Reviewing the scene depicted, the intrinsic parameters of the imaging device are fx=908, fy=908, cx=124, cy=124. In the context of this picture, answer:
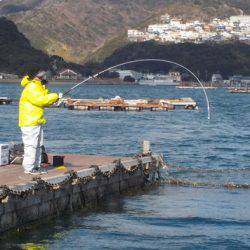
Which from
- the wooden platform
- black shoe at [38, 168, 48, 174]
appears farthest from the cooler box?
black shoe at [38, 168, 48, 174]

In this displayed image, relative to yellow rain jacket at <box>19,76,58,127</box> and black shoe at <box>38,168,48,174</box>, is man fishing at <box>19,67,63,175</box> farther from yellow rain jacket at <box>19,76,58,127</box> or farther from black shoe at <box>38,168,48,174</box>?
black shoe at <box>38,168,48,174</box>

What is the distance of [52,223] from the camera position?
19.9m

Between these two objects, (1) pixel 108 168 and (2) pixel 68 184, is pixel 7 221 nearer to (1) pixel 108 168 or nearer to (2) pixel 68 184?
(2) pixel 68 184

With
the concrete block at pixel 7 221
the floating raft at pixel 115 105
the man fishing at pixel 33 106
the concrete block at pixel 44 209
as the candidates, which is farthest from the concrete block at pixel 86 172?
the floating raft at pixel 115 105

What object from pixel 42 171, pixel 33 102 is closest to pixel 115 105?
pixel 42 171

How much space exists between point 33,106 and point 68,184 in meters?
2.00

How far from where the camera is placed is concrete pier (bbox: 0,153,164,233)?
18219 mm

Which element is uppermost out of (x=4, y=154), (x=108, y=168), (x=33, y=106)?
(x=33, y=106)

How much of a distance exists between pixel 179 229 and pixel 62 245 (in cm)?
320

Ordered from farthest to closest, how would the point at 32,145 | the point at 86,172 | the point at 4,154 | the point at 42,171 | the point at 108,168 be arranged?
the point at 108,168
the point at 4,154
the point at 86,172
the point at 42,171
the point at 32,145

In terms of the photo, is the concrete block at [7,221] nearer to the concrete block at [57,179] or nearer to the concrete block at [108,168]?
the concrete block at [57,179]

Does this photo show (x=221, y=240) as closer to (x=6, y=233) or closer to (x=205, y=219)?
(x=205, y=219)

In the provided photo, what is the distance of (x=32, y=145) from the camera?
20.3 metres

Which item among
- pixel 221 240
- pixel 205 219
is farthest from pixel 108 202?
pixel 221 240
